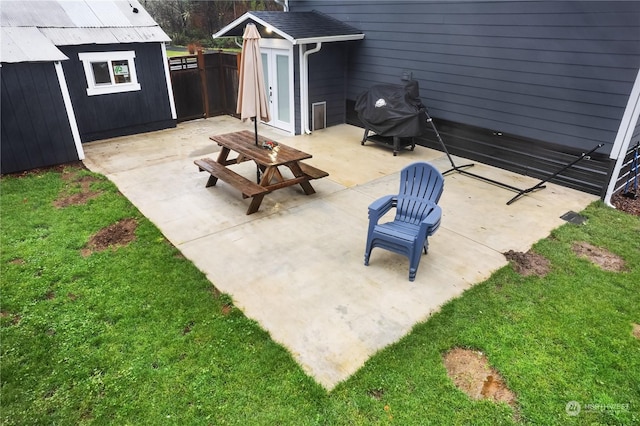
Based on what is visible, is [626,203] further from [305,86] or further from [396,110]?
[305,86]

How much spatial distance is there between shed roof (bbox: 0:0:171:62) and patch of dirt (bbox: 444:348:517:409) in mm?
7798

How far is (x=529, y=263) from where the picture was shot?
462 cm

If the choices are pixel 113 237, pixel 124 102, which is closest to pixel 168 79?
pixel 124 102

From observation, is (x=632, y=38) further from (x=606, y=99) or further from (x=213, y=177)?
(x=213, y=177)

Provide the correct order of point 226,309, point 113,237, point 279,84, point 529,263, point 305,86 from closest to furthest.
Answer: point 226,309 < point 529,263 < point 113,237 < point 305,86 < point 279,84

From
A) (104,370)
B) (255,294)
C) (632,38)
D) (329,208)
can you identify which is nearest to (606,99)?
(632,38)

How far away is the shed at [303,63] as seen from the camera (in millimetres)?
8852

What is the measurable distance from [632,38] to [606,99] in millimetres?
842

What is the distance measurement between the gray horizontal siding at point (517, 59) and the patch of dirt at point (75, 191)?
6496 mm

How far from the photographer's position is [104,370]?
3127 millimetres

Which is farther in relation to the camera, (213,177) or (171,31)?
(171,31)

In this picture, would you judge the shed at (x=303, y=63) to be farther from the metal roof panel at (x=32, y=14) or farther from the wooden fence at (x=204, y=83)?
the metal roof panel at (x=32, y=14)

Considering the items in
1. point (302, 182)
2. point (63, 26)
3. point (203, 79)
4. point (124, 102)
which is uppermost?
point (63, 26)

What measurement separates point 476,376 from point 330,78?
8.15 metres
